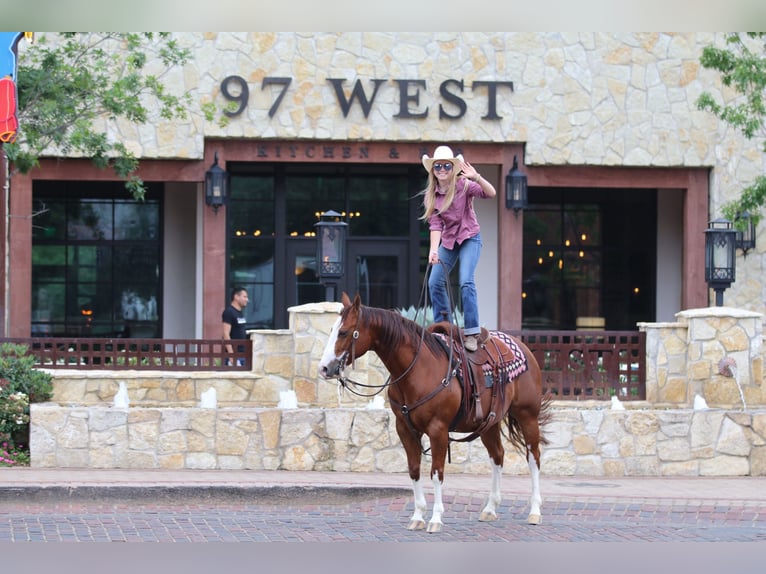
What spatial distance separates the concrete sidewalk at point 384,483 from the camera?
434 inches

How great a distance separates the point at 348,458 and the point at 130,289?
12164mm

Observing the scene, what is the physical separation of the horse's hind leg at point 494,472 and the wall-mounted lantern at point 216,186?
1150 cm

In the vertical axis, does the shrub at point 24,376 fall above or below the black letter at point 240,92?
below

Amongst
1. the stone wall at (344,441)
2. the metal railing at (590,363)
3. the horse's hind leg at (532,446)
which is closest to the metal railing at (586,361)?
the metal railing at (590,363)

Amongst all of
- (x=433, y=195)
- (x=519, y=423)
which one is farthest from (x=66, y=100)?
(x=519, y=423)

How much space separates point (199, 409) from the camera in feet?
41.8

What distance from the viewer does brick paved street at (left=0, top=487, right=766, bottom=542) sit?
907 cm

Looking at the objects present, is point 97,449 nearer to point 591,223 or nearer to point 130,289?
point 130,289

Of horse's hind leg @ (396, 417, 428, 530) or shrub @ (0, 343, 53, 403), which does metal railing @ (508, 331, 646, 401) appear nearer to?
horse's hind leg @ (396, 417, 428, 530)

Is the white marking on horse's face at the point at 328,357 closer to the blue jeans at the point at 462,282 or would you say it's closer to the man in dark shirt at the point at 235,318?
the blue jeans at the point at 462,282

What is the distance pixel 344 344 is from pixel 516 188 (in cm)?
1257

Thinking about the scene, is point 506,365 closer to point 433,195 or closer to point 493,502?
point 493,502

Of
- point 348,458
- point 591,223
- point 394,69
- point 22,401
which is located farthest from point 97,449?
point 591,223

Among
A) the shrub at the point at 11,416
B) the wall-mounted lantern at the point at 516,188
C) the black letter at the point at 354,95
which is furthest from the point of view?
the wall-mounted lantern at the point at 516,188
